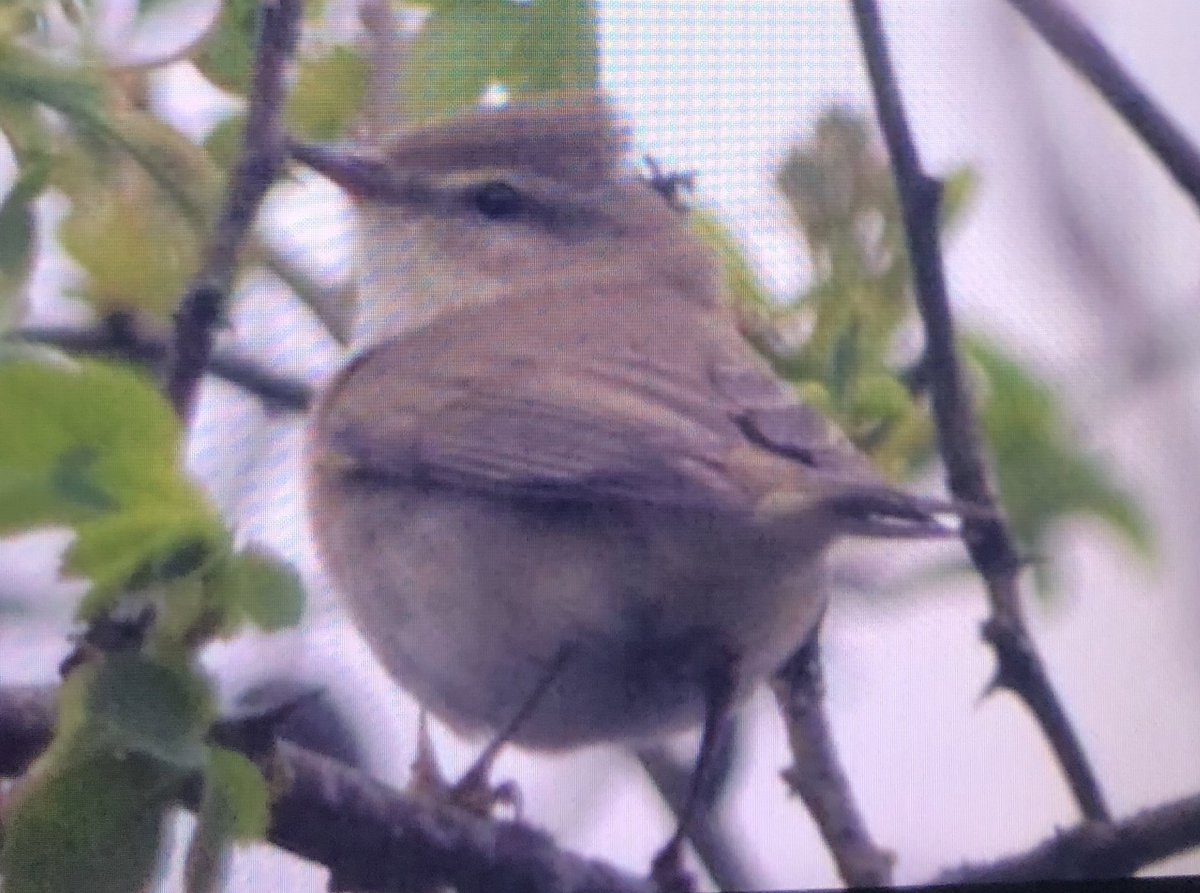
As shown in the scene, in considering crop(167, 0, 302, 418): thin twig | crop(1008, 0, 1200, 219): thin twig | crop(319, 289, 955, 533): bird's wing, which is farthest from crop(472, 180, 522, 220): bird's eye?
crop(167, 0, 302, 418): thin twig

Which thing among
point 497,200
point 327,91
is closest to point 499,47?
point 327,91

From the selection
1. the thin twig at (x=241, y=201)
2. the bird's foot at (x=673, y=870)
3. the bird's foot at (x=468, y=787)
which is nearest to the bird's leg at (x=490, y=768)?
the bird's foot at (x=468, y=787)

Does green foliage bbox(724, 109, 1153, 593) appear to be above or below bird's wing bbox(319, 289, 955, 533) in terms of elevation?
above

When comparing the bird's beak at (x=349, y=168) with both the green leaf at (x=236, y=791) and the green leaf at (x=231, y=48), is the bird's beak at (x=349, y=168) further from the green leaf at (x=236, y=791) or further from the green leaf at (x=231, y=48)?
the green leaf at (x=236, y=791)

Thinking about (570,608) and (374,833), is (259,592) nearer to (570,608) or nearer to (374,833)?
(374,833)

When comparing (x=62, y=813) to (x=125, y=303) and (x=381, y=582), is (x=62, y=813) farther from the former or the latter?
(x=381, y=582)

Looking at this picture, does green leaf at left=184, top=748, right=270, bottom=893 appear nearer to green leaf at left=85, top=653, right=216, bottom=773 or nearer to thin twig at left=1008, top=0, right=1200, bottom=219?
green leaf at left=85, top=653, right=216, bottom=773
